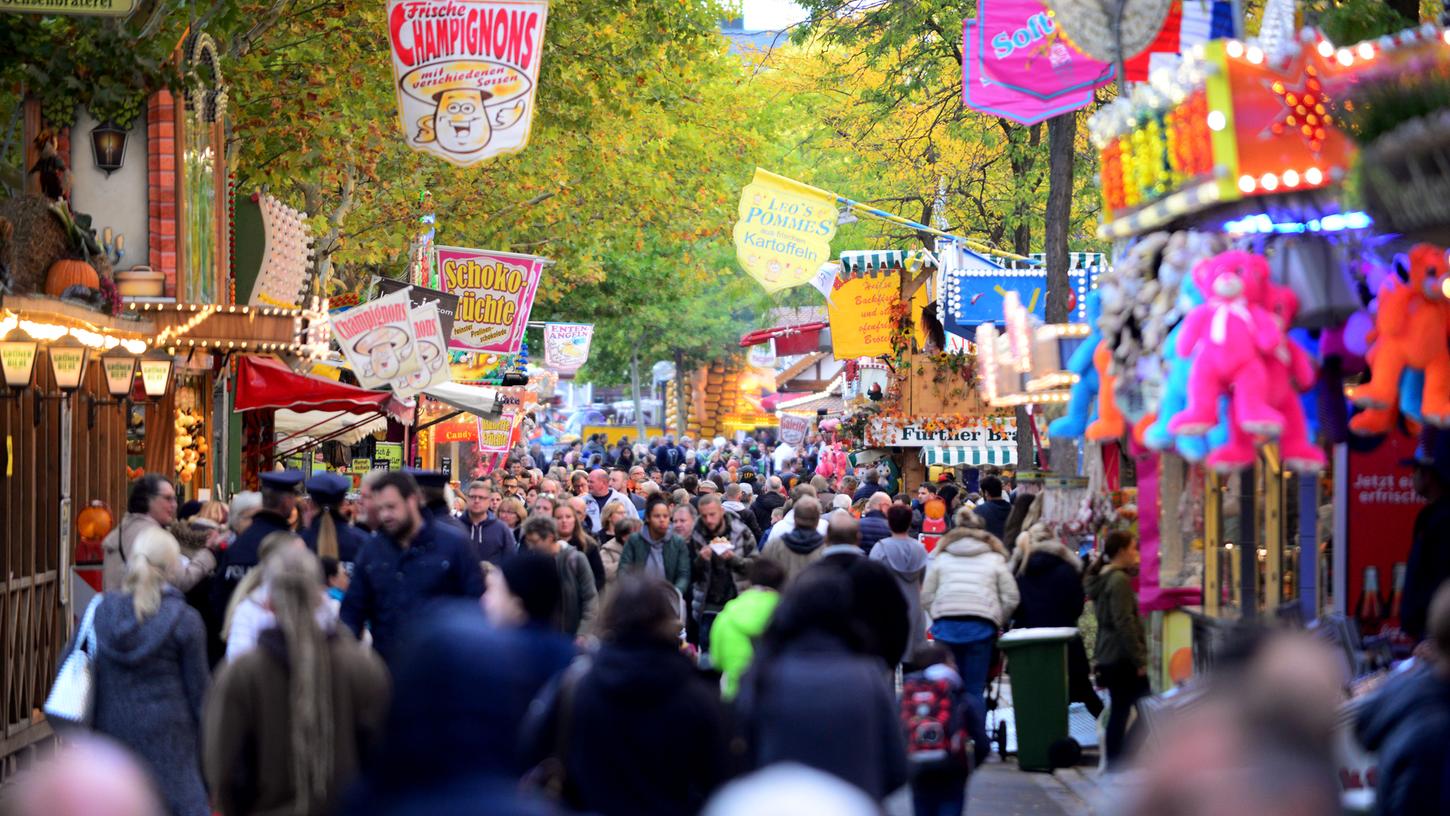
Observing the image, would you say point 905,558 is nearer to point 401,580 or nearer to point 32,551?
point 401,580

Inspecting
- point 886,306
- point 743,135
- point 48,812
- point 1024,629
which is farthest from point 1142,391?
point 743,135

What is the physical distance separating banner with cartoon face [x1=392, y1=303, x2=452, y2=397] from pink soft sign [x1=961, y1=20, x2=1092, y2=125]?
678cm

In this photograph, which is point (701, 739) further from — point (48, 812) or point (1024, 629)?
point (1024, 629)

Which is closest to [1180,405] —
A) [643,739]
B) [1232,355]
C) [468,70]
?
[1232,355]

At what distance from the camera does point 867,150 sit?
94.5 feet

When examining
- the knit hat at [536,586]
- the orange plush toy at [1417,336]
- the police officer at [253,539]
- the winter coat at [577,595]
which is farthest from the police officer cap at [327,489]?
the orange plush toy at [1417,336]

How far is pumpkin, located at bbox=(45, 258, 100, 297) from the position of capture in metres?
13.2

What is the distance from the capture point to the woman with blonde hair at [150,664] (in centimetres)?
811

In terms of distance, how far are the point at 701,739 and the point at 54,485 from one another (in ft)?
32.4

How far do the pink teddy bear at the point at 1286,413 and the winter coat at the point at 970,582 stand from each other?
4017 mm

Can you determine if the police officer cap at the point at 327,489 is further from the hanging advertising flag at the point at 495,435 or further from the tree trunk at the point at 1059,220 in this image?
the hanging advertising flag at the point at 495,435

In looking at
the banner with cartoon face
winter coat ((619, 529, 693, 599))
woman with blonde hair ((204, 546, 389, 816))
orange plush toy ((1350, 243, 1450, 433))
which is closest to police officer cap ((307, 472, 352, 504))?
winter coat ((619, 529, 693, 599))

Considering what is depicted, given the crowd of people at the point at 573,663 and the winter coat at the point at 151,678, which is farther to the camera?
the winter coat at the point at 151,678

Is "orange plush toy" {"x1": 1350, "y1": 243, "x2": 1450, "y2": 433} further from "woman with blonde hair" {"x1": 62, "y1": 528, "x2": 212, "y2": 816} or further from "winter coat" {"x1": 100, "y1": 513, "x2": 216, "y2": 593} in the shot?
"winter coat" {"x1": 100, "y1": 513, "x2": 216, "y2": 593}
